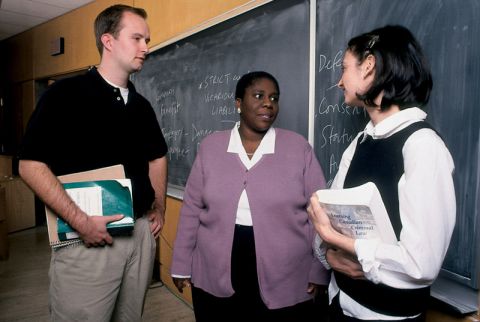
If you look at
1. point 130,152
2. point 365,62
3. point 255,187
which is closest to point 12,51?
point 130,152

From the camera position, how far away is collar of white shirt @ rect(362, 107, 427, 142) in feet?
2.97

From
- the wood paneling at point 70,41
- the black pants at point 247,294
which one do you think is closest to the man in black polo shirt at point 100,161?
the black pants at point 247,294

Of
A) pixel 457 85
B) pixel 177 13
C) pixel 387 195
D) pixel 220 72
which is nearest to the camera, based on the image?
pixel 387 195

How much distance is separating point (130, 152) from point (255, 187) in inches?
21.6

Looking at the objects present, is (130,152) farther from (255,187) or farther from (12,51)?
(12,51)

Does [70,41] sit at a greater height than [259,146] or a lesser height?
→ greater

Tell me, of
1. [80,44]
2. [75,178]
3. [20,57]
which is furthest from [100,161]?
[20,57]

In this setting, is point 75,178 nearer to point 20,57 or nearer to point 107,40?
point 107,40

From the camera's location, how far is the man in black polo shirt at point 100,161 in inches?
52.0

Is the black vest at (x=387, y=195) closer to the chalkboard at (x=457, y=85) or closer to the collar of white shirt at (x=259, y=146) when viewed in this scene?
the chalkboard at (x=457, y=85)

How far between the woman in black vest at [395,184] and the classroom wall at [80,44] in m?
0.43

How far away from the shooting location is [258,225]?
4.54 ft

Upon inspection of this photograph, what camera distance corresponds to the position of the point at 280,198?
55.0 inches

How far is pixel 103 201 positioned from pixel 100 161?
0.17 metres
